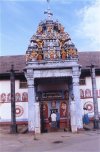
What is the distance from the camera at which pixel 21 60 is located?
1256 inches

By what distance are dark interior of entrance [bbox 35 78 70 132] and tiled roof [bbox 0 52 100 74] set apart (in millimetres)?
4078

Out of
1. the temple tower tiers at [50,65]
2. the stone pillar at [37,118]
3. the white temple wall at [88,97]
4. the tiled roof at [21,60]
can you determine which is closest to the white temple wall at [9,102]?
the tiled roof at [21,60]

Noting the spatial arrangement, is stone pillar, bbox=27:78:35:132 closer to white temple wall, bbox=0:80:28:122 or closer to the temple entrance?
the temple entrance

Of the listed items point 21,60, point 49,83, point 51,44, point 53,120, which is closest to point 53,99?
point 49,83

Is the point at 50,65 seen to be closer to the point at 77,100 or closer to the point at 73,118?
the point at 77,100

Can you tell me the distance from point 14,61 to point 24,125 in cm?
731

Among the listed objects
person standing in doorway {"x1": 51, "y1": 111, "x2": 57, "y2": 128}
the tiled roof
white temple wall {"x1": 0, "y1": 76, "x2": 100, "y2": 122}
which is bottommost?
person standing in doorway {"x1": 51, "y1": 111, "x2": 57, "y2": 128}

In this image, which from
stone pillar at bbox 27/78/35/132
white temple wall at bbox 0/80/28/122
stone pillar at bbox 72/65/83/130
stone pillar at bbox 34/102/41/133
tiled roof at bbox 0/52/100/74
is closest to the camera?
stone pillar at bbox 34/102/41/133

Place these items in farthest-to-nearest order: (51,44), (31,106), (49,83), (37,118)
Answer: (49,83) → (51,44) → (31,106) → (37,118)

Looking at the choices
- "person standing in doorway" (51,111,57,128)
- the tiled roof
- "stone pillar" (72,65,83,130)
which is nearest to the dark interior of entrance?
"person standing in doorway" (51,111,57,128)

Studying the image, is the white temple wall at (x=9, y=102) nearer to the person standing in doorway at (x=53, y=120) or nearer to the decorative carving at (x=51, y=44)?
the person standing in doorway at (x=53, y=120)

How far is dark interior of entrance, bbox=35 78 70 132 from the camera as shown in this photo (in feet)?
85.7

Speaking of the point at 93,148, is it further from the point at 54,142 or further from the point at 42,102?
the point at 42,102

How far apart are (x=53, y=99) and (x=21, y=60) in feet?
23.5
